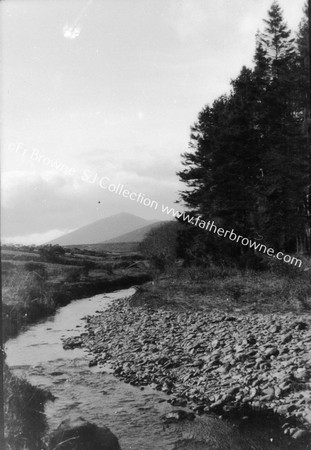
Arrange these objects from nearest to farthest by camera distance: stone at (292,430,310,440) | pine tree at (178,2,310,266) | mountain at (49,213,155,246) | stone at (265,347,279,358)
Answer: stone at (292,430,310,440) < stone at (265,347,279,358) < mountain at (49,213,155,246) < pine tree at (178,2,310,266)

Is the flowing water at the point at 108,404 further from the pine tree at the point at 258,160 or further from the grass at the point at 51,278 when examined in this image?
the pine tree at the point at 258,160

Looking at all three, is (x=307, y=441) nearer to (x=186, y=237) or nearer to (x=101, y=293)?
(x=186, y=237)

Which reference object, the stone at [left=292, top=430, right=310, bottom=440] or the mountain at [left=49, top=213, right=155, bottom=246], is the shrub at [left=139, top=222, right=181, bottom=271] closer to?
the mountain at [left=49, top=213, right=155, bottom=246]

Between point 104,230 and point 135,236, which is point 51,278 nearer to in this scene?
point 104,230

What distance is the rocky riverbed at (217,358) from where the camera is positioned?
22.7 ft

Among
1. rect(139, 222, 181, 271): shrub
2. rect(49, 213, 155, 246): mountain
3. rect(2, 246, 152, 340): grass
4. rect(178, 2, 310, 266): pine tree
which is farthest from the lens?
rect(178, 2, 310, 266): pine tree

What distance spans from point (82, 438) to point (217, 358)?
161 inches

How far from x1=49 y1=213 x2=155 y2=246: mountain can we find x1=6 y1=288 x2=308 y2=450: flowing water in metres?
2.84

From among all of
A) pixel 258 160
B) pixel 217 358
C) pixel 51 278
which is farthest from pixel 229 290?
pixel 258 160

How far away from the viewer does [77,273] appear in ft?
37.8

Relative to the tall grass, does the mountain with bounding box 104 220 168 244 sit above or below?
above

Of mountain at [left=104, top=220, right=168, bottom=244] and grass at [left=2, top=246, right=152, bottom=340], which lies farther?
mountain at [left=104, top=220, right=168, bottom=244]

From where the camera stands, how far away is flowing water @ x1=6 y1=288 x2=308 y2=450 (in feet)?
20.0

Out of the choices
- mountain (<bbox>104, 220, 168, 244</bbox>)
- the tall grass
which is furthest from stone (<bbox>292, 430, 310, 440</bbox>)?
mountain (<bbox>104, 220, 168, 244</bbox>)
